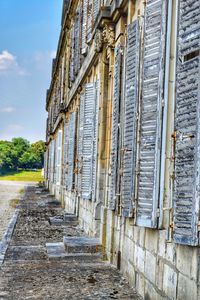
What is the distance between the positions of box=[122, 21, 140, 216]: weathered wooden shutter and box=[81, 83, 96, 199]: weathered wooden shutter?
3.58m

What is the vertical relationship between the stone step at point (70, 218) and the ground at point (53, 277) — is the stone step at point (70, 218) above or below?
above

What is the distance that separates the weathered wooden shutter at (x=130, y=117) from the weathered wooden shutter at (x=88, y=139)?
3.58 metres

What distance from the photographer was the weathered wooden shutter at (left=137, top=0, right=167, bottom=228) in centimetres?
492

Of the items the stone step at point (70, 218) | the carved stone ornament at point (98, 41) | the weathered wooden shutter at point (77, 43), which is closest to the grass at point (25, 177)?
the weathered wooden shutter at point (77, 43)

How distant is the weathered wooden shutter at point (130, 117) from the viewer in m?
5.82

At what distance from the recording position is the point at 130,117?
616 cm

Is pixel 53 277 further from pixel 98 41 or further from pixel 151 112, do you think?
pixel 98 41

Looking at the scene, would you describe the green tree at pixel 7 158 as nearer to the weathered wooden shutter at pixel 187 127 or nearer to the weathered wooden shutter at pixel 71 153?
the weathered wooden shutter at pixel 71 153

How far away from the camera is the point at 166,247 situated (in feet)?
15.3

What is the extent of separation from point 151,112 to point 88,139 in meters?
5.11

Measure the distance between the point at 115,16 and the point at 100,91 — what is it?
77.2 inches

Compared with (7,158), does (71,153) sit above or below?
below

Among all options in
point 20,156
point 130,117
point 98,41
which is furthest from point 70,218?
point 20,156

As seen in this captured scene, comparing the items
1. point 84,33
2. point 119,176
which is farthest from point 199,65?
point 84,33
